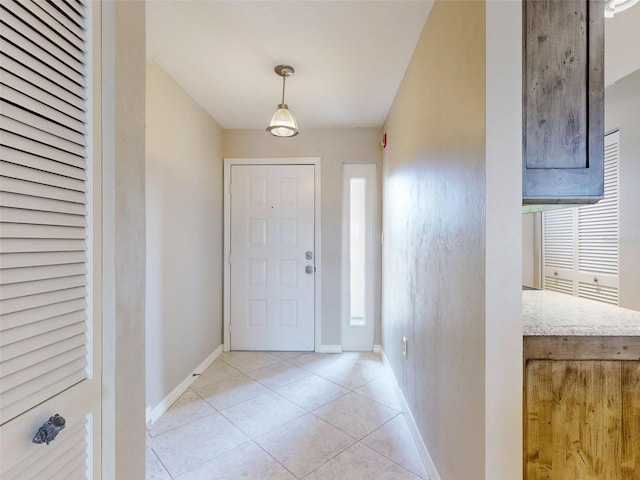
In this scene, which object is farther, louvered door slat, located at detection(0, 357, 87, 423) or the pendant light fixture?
the pendant light fixture

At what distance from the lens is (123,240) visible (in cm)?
95

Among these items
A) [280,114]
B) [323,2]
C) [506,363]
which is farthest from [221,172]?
[506,363]

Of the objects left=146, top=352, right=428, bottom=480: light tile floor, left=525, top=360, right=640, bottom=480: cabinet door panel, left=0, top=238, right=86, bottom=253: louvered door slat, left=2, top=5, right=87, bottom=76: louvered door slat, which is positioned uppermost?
left=2, top=5, right=87, bottom=76: louvered door slat

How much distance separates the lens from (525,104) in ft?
3.58

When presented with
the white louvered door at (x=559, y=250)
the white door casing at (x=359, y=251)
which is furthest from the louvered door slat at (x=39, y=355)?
the white louvered door at (x=559, y=250)

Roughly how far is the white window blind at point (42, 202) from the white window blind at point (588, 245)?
3.52m

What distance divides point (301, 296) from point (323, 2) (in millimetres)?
2579

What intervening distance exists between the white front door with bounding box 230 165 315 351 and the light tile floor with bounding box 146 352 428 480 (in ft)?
1.70

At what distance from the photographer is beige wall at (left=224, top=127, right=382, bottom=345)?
335 centimetres

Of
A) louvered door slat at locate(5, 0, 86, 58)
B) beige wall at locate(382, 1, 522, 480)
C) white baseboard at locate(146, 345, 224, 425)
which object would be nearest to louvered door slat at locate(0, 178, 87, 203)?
louvered door slat at locate(5, 0, 86, 58)

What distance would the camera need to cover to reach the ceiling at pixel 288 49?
163 centimetres

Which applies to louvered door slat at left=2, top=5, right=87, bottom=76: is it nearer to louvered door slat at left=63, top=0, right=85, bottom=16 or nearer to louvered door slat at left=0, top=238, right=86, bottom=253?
louvered door slat at left=63, top=0, right=85, bottom=16

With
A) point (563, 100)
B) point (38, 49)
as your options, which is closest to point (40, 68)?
point (38, 49)

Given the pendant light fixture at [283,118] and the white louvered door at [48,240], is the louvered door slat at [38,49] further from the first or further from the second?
the pendant light fixture at [283,118]
